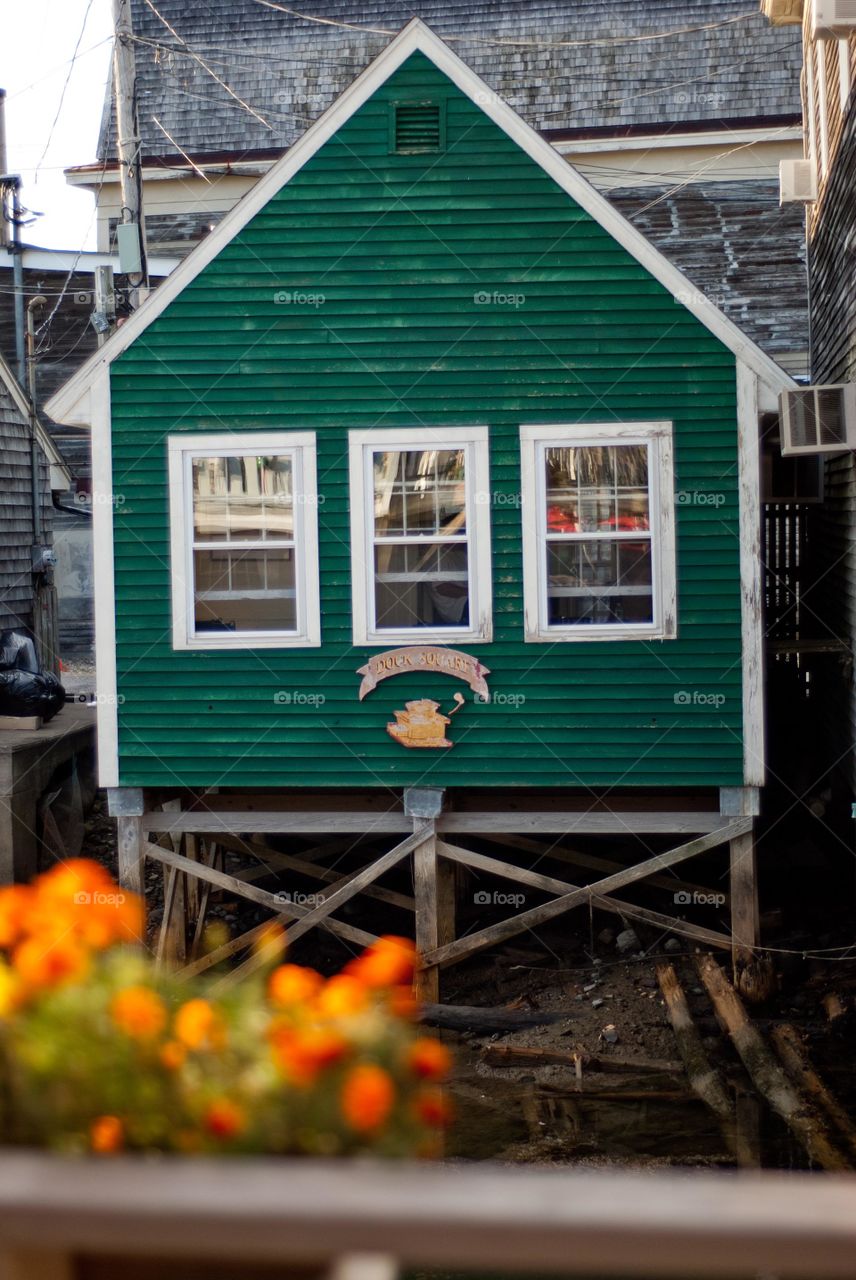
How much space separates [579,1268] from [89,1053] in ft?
4.21

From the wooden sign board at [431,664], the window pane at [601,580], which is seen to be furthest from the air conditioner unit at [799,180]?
the wooden sign board at [431,664]

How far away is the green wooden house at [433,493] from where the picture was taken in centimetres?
1121

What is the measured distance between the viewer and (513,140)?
11227mm

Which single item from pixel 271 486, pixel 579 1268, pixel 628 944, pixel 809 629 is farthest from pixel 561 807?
pixel 579 1268

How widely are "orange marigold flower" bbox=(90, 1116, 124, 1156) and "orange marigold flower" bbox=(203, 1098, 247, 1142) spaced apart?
17 centimetres

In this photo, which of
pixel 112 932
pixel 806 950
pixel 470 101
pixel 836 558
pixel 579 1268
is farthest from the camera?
pixel 836 558

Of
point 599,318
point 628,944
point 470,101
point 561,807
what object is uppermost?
point 470,101

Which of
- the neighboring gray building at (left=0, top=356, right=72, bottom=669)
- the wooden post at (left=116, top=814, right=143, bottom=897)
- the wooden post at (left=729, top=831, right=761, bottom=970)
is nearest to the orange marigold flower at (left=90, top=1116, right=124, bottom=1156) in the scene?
the wooden post at (left=729, top=831, right=761, bottom=970)

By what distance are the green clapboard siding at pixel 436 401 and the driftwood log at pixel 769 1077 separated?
1565 millimetres

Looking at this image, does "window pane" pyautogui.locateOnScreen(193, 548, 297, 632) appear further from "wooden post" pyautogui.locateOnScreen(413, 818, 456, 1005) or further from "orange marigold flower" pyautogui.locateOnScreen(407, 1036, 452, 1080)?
"orange marigold flower" pyautogui.locateOnScreen(407, 1036, 452, 1080)

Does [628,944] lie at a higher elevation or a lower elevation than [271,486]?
lower

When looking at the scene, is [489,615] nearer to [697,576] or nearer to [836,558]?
[697,576]

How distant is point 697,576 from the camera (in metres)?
11.2

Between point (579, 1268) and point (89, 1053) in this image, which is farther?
point (89, 1053)
